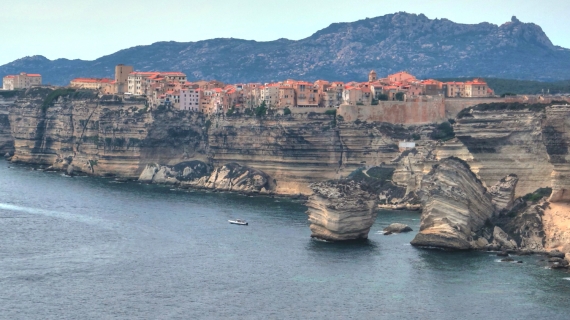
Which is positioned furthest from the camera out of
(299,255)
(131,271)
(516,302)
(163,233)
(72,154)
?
(72,154)

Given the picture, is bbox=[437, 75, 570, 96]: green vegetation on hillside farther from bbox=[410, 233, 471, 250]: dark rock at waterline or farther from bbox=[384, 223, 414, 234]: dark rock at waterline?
bbox=[410, 233, 471, 250]: dark rock at waterline

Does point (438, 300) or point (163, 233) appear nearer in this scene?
point (438, 300)

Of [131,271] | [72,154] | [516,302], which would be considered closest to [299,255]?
[131,271]

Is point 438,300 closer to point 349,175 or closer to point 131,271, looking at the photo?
point 131,271

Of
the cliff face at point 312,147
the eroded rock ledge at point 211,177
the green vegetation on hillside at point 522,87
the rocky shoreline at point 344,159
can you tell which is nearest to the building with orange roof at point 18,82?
the rocky shoreline at point 344,159

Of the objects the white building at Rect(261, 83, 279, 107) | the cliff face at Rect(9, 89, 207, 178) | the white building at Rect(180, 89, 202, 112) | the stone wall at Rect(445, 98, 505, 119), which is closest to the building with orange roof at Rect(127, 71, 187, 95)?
the cliff face at Rect(9, 89, 207, 178)

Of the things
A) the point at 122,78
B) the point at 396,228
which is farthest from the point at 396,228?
the point at 122,78
